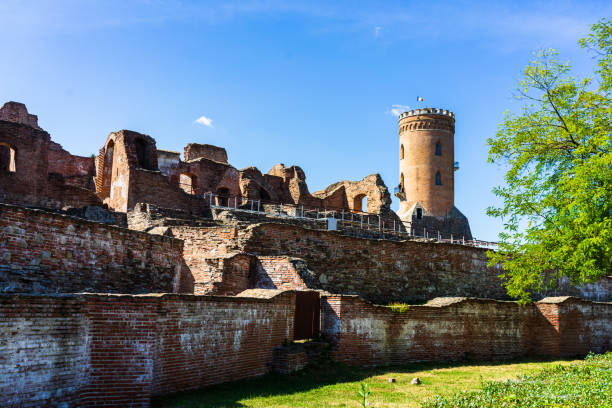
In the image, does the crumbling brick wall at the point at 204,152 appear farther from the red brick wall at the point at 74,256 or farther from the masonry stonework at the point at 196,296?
the red brick wall at the point at 74,256

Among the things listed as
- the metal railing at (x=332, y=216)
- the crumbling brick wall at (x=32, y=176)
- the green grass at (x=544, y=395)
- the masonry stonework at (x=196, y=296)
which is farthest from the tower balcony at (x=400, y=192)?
the green grass at (x=544, y=395)

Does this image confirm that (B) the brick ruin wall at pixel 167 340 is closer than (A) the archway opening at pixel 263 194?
Yes

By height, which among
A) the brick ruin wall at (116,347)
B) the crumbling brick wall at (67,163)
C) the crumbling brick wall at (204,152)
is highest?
the crumbling brick wall at (204,152)

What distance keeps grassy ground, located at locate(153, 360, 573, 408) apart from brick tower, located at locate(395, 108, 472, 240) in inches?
1215

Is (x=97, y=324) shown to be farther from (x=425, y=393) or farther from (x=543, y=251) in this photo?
(x=543, y=251)

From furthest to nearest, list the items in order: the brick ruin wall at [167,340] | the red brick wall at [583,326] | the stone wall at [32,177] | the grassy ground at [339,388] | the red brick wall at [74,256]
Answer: the stone wall at [32,177] < the red brick wall at [583,326] < the red brick wall at [74,256] < the grassy ground at [339,388] < the brick ruin wall at [167,340]

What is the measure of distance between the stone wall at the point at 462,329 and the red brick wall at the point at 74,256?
4194 mm

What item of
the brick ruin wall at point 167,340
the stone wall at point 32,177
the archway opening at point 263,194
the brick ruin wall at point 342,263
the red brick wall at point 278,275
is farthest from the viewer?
the archway opening at point 263,194

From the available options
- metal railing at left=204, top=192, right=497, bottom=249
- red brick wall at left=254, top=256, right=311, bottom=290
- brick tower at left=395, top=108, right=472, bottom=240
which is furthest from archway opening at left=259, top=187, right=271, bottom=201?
red brick wall at left=254, top=256, right=311, bottom=290

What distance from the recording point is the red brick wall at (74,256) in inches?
361

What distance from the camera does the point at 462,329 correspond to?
15.1 m

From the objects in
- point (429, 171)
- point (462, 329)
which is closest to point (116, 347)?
point (462, 329)

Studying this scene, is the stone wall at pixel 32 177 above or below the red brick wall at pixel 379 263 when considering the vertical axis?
above

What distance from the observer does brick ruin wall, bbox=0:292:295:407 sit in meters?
6.21
